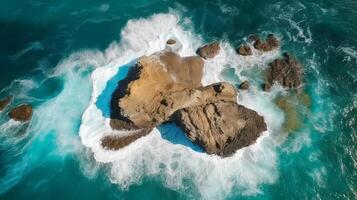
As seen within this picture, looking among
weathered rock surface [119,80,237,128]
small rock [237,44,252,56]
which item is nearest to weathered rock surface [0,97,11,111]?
weathered rock surface [119,80,237,128]

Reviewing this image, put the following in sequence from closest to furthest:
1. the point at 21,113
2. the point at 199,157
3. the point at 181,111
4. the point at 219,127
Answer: the point at 219,127 < the point at 199,157 < the point at 181,111 < the point at 21,113

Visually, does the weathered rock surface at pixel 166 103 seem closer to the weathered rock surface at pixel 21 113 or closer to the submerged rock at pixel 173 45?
the submerged rock at pixel 173 45

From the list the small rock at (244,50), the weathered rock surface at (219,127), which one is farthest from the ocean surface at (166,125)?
the weathered rock surface at (219,127)

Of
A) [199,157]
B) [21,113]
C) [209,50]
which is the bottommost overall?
[199,157]

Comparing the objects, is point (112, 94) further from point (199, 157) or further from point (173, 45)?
point (199, 157)

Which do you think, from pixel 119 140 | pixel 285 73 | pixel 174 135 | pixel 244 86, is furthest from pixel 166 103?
pixel 285 73

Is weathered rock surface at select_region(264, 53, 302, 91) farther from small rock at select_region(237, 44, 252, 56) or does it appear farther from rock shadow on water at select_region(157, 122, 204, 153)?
rock shadow on water at select_region(157, 122, 204, 153)
